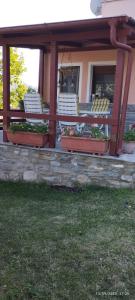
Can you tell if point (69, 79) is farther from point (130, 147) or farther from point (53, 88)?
point (130, 147)

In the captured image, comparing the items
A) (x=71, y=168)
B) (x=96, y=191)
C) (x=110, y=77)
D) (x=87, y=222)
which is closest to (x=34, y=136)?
(x=71, y=168)

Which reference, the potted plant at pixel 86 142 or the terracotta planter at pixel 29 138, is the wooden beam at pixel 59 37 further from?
the terracotta planter at pixel 29 138

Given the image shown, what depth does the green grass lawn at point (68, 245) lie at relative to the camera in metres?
2.74

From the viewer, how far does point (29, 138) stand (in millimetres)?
5785

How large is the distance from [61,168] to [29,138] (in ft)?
2.63

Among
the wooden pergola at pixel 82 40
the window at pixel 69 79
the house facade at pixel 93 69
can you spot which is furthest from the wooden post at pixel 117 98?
the window at pixel 69 79

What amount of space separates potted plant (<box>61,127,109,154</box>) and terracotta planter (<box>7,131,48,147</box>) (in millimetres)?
421

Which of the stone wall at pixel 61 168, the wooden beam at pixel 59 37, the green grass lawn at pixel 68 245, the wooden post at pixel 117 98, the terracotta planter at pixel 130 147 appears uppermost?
the wooden beam at pixel 59 37

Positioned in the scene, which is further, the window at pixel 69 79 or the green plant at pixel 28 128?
the window at pixel 69 79

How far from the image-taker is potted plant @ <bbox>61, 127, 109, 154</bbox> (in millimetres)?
5184

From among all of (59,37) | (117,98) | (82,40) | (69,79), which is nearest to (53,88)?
(59,37)

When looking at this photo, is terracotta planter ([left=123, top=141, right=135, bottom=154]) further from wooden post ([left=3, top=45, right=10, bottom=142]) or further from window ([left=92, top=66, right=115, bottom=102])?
window ([left=92, top=66, right=115, bottom=102])

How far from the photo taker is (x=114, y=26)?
4.55 m

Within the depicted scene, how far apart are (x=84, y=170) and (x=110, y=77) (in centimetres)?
341
